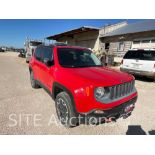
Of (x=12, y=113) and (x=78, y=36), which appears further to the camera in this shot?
(x=78, y=36)

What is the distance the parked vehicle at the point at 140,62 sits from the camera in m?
7.73

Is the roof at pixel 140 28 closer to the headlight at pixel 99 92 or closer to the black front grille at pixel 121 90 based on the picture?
the black front grille at pixel 121 90

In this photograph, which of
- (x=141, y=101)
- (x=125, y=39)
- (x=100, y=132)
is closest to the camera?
(x=100, y=132)

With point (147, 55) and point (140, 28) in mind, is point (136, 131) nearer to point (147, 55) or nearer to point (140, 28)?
point (147, 55)

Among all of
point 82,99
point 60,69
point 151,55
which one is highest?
point 151,55

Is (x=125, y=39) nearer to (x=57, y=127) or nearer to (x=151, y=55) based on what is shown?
(x=151, y=55)

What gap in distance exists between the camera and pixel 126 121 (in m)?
3.86

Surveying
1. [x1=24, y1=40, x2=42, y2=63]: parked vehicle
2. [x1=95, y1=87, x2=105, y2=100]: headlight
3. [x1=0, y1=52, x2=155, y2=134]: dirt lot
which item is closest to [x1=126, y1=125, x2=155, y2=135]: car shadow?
[x1=0, y1=52, x2=155, y2=134]: dirt lot

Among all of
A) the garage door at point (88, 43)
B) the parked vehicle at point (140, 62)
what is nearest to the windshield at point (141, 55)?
the parked vehicle at point (140, 62)

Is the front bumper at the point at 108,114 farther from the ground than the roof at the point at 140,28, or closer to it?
closer to it

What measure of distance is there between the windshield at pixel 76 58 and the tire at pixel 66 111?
0.92 m

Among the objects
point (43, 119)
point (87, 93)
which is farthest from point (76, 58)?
point (43, 119)

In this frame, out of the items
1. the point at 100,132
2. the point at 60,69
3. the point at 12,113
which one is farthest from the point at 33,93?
the point at 100,132
